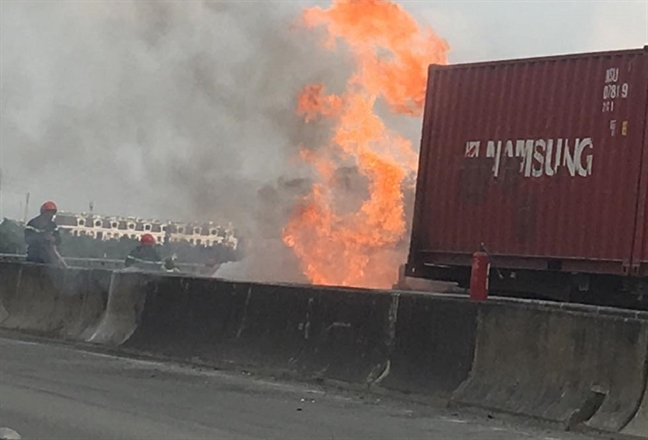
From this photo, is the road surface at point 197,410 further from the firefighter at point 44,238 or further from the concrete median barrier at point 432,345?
the firefighter at point 44,238

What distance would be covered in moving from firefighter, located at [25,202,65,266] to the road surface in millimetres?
4030

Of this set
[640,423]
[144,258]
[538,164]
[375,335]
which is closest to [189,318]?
[375,335]

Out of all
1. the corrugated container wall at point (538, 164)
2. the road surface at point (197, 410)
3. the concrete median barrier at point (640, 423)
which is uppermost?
the corrugated container wall at point (538, 164)

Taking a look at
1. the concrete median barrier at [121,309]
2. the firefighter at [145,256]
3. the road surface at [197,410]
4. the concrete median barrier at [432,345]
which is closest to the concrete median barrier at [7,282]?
the firefighter at [145,256]

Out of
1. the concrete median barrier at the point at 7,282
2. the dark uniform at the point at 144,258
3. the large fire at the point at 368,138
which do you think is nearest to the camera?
the concrete median barrier at the point at 7,282

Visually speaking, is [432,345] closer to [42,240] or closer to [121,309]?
[121,309]

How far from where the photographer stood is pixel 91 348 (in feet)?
44.2

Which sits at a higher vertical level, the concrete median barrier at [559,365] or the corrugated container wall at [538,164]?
the corrugated container wall at [538,164]

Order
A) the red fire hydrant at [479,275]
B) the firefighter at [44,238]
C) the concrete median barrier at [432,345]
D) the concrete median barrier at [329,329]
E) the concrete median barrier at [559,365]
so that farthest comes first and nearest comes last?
the firefighter at [44,238] → the red fire hydrant at [479,275] → the concrete median barrier at [329,329] → the concrete median barrier at [432,345] → the concrete median barrier at [559,365]

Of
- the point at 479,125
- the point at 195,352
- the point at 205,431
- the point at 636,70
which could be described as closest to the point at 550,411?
the point at 205,431

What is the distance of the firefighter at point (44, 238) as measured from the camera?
15719mm

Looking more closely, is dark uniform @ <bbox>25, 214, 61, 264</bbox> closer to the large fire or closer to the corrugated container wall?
the corrugated container wall

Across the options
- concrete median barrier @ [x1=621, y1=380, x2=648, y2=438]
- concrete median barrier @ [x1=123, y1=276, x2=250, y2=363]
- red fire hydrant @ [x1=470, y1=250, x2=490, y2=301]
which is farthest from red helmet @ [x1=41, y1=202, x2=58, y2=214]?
concrete median barrier @ [x1=621, y1=380, x2=648, y2=438]

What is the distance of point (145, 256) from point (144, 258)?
0.11ft
